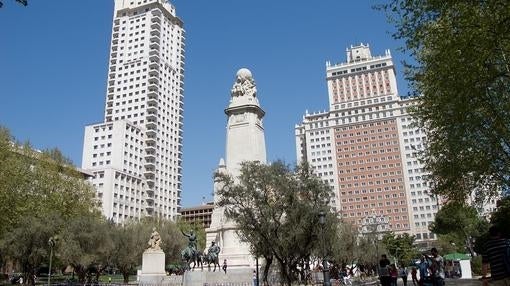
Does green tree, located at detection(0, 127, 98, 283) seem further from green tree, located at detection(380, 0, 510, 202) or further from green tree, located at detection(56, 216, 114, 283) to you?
green tree, located at detection(380, 0, 510, 202)

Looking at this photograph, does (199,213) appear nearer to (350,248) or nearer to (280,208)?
(350,248)

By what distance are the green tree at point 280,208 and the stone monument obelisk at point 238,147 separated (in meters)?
8.97

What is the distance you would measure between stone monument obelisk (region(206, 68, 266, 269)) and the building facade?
91.4 metres

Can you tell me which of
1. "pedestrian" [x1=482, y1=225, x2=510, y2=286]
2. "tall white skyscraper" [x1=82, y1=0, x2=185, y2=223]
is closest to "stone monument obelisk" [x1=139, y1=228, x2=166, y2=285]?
"pedestrian" [x1=482, y1=225, x2=510, y2=286]

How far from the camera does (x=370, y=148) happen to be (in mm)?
141875

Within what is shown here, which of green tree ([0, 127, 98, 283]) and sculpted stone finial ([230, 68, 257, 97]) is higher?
sculpted stone finial ([230, 68, 257, 97])

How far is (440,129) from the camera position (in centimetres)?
2702

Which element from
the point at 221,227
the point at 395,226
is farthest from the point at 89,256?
the point at 395,226

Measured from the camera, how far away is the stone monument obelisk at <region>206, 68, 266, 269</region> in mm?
39094

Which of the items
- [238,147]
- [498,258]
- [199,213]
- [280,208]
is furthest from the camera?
[199,213]

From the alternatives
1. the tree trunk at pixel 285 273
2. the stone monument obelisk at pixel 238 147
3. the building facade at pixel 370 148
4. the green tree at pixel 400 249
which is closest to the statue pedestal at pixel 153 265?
the stone monument obelisk at pixel 238 147

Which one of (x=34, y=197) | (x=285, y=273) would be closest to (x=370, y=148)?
(x=34, y=197)

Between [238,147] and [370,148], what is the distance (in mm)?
106346

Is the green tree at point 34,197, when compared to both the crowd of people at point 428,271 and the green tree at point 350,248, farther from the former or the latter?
the crowd of people at point 428,271
